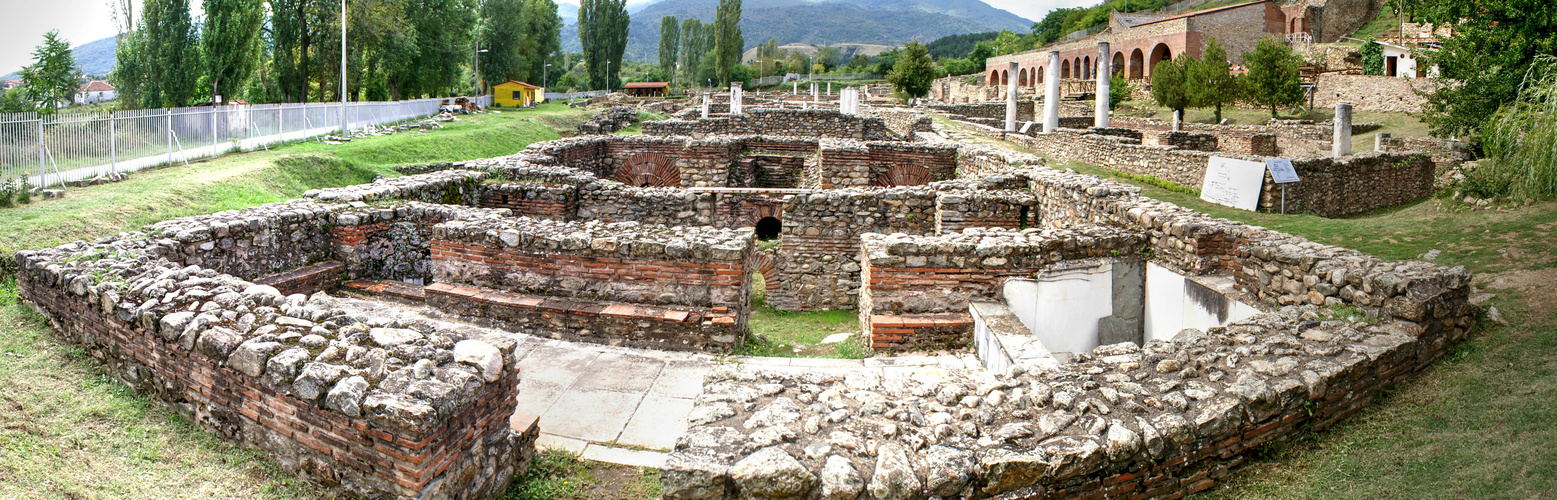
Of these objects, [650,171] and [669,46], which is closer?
[650,171]

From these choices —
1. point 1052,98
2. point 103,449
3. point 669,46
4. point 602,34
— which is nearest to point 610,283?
point 103,449

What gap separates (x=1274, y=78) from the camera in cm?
3062

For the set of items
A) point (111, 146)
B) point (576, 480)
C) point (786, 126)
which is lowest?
point (576, 480)

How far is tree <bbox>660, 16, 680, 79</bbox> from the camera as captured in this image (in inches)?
4203

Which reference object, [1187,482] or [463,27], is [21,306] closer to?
[1187,482]

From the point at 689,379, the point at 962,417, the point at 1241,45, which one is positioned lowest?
the point at 689,379

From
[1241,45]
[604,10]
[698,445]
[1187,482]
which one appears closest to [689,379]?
[698,445]

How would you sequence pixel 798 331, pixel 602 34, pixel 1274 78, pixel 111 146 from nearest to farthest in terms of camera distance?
1. pixel 798 331
2. pixel 111 146
3. pixel 1274 78
4. pixel 602 34

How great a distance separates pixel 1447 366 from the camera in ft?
14.3

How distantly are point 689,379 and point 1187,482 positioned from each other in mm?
3294

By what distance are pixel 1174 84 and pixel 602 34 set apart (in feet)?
192

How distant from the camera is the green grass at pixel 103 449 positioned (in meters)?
3.71

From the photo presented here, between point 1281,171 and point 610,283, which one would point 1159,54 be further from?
point 610,283

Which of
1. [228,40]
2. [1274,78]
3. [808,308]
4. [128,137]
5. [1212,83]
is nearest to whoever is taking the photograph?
[808,308]
